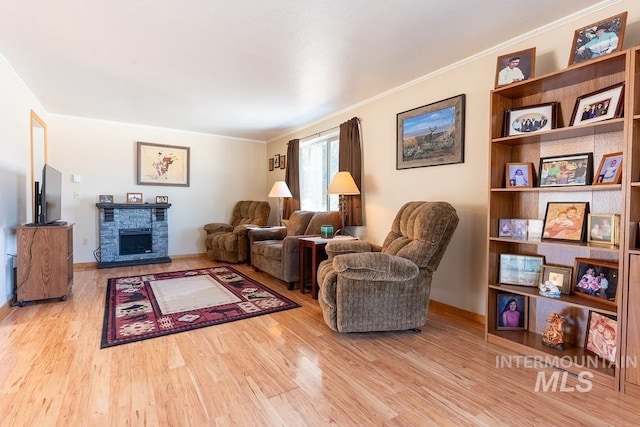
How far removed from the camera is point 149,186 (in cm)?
523

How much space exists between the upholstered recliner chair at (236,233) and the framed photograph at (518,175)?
3594mm

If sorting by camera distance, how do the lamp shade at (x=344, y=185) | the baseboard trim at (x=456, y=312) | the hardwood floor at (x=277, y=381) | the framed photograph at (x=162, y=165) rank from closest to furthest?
the hardwood floor at (x=277, y=381) → the baseboard trim at (x=456, y=312) → the lamp shade at (x=344, y=185) → the framed photograph at (x=162, y=165)

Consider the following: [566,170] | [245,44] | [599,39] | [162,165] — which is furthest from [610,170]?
[162,165]

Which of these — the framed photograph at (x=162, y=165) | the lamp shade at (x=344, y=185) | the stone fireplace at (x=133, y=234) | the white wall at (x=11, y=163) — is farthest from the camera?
the framed photograph at (x=162, y=165)

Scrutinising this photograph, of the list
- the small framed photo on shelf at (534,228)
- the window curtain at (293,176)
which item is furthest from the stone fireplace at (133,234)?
the small framed photo on shelf at (534,228)

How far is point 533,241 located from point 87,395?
2.75m

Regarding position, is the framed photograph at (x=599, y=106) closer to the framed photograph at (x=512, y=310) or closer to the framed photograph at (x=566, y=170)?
the framed photograph at (x=566, y=170)

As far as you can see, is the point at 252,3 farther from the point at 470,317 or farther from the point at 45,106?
the point at 45,106

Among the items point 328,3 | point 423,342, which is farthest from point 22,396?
point 328,3

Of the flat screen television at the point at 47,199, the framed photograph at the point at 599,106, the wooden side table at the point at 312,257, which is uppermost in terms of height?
the framed photograph at the point at 599,106

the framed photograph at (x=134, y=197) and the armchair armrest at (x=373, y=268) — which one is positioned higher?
the framed photograph at (x=134, y=197)

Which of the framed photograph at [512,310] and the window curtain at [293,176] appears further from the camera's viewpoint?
the window curtain at [293,176]

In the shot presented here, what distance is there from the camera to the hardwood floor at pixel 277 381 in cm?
147

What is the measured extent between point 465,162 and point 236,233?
3.44 metres
